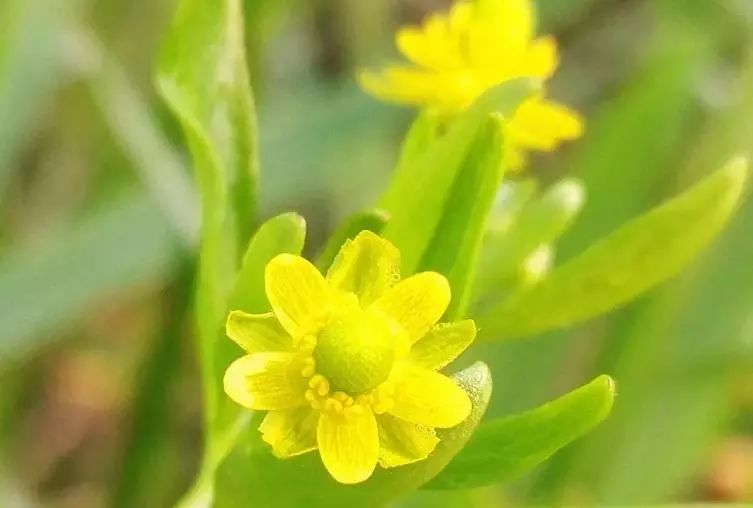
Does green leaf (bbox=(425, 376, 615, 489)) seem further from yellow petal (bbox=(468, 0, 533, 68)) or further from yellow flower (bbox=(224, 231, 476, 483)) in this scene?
yellow petal (bbox=(468, 0, 533, 68))

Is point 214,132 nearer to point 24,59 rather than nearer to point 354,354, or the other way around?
point 354,354

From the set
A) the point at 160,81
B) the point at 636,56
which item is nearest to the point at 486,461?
the point at 160,81

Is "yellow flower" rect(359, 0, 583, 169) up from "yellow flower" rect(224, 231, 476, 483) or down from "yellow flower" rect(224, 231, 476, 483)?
up

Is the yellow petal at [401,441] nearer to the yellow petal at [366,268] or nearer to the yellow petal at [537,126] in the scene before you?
the yellow petal at [366,268]

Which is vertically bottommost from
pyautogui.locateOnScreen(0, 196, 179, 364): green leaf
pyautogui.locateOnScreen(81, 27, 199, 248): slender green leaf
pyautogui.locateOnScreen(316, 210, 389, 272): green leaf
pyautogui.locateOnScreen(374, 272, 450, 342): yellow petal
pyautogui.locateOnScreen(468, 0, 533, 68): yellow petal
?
pyautogui.locateOnScreen(0, 196, 179, 364): green leaf

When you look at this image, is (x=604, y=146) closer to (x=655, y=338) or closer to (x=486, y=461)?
(x=655, y=338)

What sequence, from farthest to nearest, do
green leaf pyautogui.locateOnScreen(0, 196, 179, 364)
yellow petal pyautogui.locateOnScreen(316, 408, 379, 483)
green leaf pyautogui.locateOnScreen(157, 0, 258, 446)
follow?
green leaf pyautogui.locateOnScreen(0, 196, 179, 364) → green leaf pyautogui.locateOnScreen(157, 0, 258, 446) → yellow petal pyautogui.locateOnScreen(316, 408, 379, 483)

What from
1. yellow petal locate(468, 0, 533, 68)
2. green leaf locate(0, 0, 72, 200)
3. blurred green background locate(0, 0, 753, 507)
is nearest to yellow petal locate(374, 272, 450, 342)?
yellow petal locate(468, 0, 533, 68)

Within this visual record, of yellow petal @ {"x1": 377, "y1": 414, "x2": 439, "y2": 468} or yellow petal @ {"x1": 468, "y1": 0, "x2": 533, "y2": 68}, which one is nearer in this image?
yellow petal @ {"x1": 377, "y1": 414, "x2": 439, "y2": 468}
